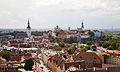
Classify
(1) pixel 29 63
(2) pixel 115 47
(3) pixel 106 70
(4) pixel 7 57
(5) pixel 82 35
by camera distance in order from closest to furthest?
1. (3) pixel 106 70
2. (1) pixel 29 63
3. (4) pixel 7 57
4. (2) pixel 115 47
5. (5) pixel 82 35

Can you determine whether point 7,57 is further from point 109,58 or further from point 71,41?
point 71,41

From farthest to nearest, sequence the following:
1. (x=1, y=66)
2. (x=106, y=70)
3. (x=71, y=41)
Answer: (x=71, y=41) → (x=1, y=66) → (x=106, y=70)

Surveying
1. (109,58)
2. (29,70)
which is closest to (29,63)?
→ (29,70)

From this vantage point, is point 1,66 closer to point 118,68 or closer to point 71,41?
point 118,68

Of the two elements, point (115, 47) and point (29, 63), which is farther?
point (115, 47)

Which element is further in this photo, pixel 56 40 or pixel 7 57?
pixel 56 40

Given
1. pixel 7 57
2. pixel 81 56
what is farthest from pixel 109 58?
pixel 7 57

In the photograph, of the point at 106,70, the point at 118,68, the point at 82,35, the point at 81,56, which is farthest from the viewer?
the point at 82,35

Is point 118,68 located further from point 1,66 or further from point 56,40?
point 56,40

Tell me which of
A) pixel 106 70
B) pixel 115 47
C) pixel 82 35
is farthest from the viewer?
pixel 82 35
